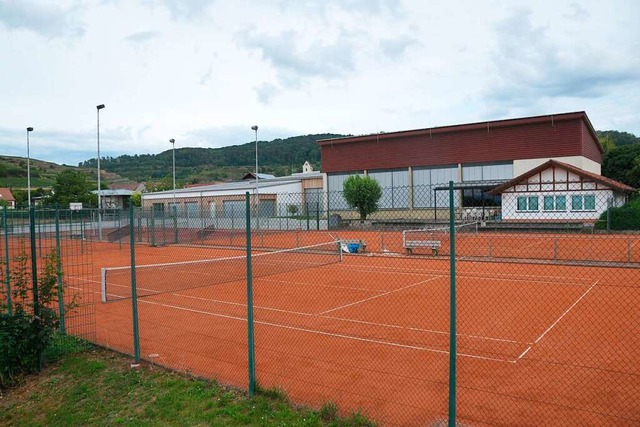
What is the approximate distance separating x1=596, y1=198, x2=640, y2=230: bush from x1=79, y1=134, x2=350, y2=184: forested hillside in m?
106

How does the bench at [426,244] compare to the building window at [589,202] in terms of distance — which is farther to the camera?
the building window at [589,202]

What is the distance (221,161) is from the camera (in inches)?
6235

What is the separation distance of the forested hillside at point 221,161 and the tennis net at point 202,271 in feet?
345

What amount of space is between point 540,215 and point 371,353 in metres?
20.2

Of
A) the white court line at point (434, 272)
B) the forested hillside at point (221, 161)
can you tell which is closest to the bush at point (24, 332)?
the white court line at point (434, 272)

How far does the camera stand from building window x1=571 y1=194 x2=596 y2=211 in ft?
84.4

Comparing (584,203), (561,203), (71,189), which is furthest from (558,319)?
(71,189)

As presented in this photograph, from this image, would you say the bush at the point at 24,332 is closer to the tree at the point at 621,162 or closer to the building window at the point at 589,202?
the building window at the point at 589,202

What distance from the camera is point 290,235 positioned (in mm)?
22906

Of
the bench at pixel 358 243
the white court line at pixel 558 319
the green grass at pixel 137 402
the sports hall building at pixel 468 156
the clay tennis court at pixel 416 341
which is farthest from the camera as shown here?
the sports hall building at pixel 468 156

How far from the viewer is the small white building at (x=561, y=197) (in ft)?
83.5

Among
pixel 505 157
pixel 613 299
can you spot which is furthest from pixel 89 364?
pixel 505 157

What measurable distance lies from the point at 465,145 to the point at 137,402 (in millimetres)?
43036

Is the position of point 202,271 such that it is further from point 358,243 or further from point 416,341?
point 416,341
